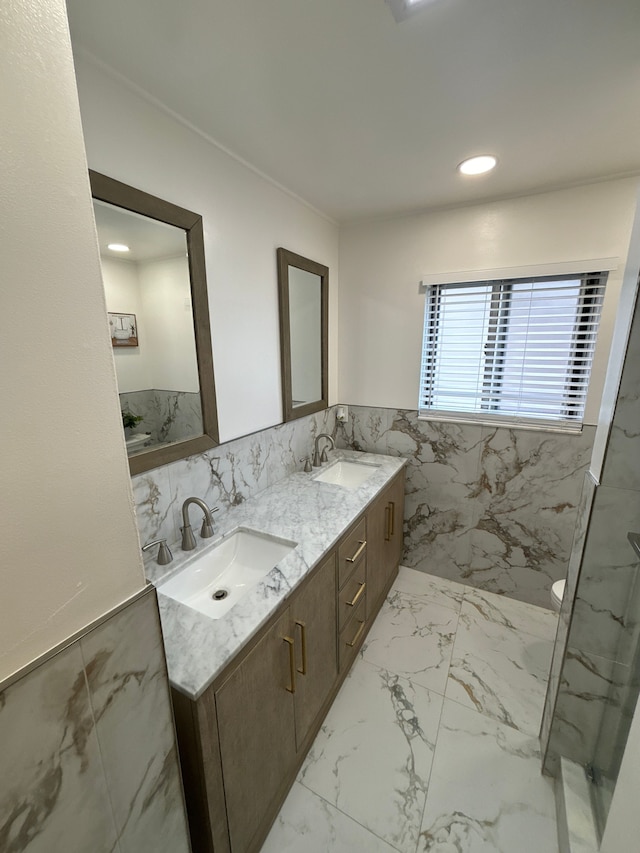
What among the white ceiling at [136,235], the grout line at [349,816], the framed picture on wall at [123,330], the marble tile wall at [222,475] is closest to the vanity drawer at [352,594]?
the grout line at [349,816]

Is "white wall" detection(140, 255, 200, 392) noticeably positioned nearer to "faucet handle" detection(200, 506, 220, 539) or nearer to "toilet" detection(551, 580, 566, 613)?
"faucet handle" detection(200, 506, 220, 539)

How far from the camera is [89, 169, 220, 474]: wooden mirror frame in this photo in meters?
1.12

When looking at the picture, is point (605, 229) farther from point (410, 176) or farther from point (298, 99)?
point (298, 99)

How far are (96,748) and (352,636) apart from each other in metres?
1.34

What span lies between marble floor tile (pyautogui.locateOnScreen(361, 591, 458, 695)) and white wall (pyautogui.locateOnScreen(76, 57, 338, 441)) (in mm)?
1407

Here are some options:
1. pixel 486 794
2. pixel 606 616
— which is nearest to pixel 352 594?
pixel 486 794

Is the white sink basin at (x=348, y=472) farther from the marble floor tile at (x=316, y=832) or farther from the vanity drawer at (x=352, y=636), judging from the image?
the marble floor tile at (x=316, y=832)

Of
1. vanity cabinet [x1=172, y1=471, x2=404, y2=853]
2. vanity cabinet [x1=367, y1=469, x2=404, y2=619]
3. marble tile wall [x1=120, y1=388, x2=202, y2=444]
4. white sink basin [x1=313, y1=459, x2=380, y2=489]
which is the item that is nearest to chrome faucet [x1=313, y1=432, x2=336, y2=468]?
white sink basin [x1=313, y1=459, x2=380, y2=489]

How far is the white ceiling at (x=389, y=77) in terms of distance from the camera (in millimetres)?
888

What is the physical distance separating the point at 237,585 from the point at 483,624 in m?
1.62

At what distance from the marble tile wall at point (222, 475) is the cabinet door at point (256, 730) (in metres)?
0.63

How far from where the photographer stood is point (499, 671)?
1803 millimetres

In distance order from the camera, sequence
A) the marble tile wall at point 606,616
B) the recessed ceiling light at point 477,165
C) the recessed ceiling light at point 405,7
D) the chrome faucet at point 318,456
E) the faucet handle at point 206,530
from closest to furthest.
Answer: the recessed ceiling light at point 405,7, the marble tile wall at point 606,616, the faucet handle at point 206,530, the recessed ceiling light at point 477,165, the chrome faucet at point 318,456

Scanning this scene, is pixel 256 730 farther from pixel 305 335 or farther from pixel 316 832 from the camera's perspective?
pixel 305 335
